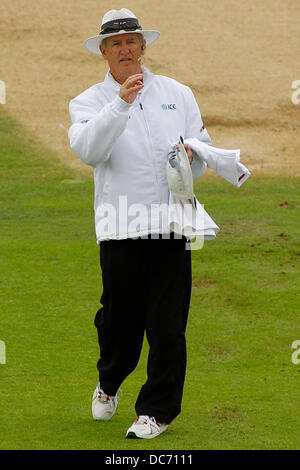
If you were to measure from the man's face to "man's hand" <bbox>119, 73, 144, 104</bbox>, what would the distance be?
0.24m

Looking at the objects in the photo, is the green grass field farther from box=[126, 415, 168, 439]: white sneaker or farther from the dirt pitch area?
the dirt pitch area

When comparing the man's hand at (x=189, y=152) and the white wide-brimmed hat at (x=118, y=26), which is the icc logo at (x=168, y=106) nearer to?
the man's hand at (x=189, y=152)

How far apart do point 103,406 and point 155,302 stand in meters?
0.70

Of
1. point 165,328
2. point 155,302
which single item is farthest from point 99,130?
point 165,328

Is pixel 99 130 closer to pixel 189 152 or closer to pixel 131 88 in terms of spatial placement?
pixel 131 88

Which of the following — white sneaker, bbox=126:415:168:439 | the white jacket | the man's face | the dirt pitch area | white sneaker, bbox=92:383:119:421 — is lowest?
white sneaker, bbox=126:415:168:439

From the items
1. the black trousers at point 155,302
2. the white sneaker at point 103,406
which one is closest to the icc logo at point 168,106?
the black trousers at point 155,302

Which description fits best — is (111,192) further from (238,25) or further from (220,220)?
(238,25)

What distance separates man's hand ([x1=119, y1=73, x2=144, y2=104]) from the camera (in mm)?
5137

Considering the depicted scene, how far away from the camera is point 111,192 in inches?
213

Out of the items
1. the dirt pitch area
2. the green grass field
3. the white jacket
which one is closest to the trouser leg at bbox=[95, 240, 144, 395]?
the white jacket

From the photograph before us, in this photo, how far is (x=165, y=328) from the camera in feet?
17.9

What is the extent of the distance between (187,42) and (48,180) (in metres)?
8.41

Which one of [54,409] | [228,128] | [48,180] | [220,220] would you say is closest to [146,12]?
[228,128]
